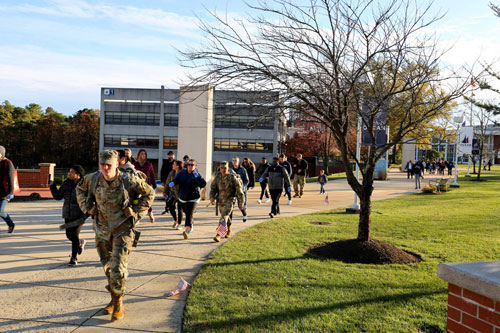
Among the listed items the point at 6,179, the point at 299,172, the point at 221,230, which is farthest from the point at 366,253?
the point at 299,172

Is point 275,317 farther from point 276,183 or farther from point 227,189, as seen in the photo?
point 276,183

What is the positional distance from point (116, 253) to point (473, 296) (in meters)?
3.67

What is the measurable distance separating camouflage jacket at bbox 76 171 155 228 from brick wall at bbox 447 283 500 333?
3465mm

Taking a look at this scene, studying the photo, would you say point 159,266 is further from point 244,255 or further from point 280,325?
point 280,325

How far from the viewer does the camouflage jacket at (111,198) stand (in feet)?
15.4

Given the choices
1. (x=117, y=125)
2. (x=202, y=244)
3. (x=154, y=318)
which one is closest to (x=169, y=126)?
(x=117, y=125)

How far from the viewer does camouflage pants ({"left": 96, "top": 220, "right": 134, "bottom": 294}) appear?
457 cm

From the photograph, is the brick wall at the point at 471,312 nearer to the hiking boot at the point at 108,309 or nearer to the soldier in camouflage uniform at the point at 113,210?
the soldier in camouflage uniform at the point at 113,210

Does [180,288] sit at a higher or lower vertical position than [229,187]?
lower

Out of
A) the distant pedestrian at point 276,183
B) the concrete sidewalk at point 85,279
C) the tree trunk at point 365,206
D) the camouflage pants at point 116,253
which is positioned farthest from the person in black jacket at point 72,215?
the distant pedestrian at point 276,183

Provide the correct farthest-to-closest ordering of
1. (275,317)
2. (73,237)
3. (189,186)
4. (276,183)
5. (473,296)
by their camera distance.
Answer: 1. (276,183)
2. (189,186)
3. (73,237)
4. (275,317)
5. (473,296)

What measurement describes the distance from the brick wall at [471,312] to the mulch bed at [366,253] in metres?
3.82

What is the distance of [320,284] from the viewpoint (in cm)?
558

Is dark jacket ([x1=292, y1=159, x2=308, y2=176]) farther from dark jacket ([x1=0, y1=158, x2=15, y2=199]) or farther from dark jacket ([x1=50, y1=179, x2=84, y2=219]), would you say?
dark jacket ([x1=50, y1=179, x2=84, y2=219])
